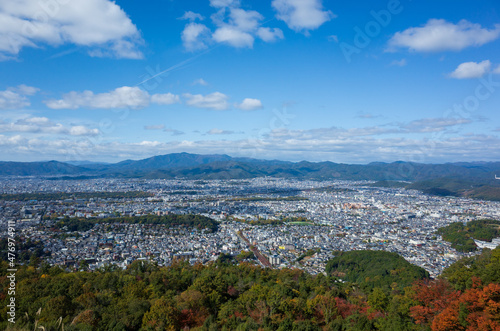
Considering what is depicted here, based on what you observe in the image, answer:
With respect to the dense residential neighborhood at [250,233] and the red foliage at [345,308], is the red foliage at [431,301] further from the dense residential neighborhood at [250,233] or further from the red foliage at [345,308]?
the dense residential neighborhood at [250,233]

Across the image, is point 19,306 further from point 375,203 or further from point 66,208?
point 375,203

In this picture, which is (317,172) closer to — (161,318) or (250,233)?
(250,233)

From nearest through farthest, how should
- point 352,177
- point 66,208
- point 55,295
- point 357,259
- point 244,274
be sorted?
point 55,295 < point 244,274 < point 357,259 < point 66,208 < point 352,177

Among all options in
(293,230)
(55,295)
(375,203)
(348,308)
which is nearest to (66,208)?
(293,230)

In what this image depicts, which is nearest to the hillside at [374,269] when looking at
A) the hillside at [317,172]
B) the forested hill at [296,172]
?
the hillside at [317,172]

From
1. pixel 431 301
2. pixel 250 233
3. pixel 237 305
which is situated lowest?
pixel 250 233

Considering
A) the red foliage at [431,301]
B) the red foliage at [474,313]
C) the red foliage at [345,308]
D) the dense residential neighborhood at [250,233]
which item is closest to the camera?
the red foliage at [474,313]

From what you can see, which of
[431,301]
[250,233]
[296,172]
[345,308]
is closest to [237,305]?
[345,308]

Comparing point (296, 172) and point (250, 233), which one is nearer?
point (250, 233)
